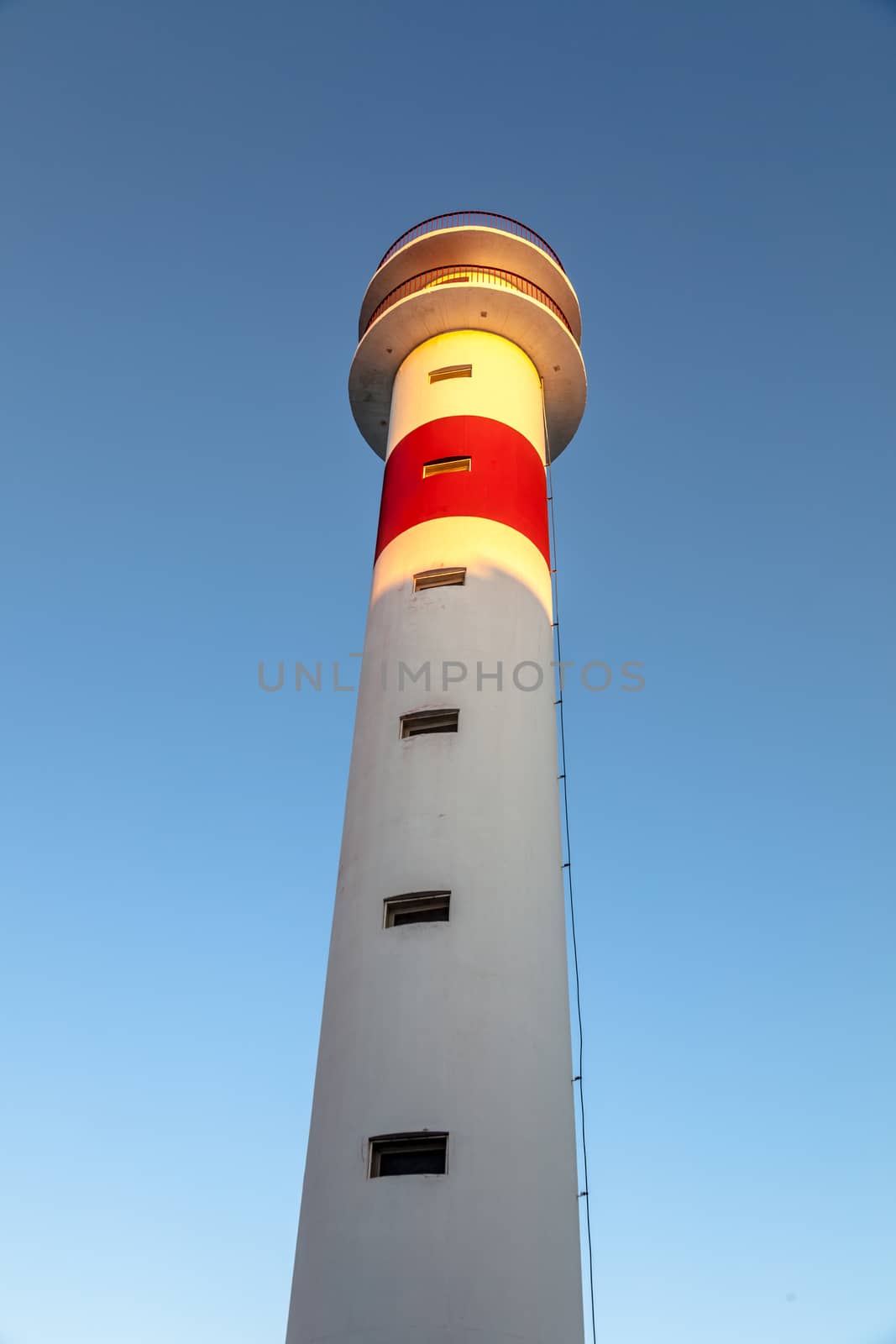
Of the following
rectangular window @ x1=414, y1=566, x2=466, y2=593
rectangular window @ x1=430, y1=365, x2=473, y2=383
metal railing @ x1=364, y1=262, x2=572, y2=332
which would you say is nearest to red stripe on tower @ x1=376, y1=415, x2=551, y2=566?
rectangular window @ x1=414, y1=566, x2=466, y2=593

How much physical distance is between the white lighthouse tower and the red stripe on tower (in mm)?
52

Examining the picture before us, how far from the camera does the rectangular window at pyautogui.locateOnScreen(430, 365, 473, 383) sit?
68.2 ft

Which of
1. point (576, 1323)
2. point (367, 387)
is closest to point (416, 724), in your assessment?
point (576, 1323)

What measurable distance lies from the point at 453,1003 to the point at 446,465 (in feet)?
32.9

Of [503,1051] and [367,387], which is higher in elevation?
[367,387]

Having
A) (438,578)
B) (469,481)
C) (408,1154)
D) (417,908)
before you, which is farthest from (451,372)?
(408,1154)

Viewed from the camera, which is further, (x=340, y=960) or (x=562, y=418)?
(x=562, y=418)

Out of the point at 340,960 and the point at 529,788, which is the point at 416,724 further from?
the point at 340,960

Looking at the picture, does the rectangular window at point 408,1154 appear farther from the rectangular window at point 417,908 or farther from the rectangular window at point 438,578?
the rectangular window at point 438,578

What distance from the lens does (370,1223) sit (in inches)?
459

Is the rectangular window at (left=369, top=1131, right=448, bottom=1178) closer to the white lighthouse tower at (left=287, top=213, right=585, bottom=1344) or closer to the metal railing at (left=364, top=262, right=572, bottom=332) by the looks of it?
the white lighthouse tower at (left=287, top=213, right=585, bottom=1344)

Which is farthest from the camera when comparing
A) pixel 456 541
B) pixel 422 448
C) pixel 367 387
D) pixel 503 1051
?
pixel 367 387

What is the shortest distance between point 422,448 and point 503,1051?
11135 mm

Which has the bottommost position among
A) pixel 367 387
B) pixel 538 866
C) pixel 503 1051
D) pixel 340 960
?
pixel 503 1051
